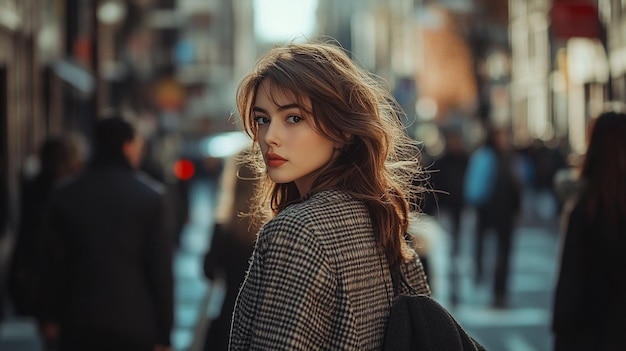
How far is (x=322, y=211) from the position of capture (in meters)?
2.44

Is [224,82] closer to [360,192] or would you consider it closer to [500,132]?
[500,132]

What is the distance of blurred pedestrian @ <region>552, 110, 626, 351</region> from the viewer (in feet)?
15.1

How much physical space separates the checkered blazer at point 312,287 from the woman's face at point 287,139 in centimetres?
12

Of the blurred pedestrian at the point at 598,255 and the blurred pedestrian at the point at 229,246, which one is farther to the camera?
the blurred pedestrian at the point at 229,246

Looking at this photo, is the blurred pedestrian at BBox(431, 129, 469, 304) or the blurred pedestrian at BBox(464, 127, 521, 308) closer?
the blurred pedestrian at BBox(464, 127, 521, 308)

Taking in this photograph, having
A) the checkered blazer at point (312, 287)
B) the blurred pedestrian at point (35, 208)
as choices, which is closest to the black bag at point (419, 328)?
the checkered blazer at point (312, 287)

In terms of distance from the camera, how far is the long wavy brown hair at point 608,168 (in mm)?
4660

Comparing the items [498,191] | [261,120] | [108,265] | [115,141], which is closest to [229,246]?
[108,265]

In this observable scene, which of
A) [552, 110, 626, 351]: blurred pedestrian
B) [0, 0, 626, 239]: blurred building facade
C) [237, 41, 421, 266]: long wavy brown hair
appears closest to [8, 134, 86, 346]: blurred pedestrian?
[0, 0, 626, 239]: blurred building facade

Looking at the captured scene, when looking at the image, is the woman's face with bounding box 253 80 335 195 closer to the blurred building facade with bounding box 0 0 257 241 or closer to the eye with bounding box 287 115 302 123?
the eye with bounding box 287 115 302 123

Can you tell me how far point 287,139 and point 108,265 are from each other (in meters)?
2.92

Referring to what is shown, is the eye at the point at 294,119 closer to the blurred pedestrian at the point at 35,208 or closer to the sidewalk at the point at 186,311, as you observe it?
the sidewalk at the point at 186,311

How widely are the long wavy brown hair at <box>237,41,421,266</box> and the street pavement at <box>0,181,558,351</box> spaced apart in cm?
171

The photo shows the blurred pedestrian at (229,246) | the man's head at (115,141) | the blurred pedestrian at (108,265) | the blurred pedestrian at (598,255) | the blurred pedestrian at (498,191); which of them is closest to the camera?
the blurred pedestrian at (598,255)
